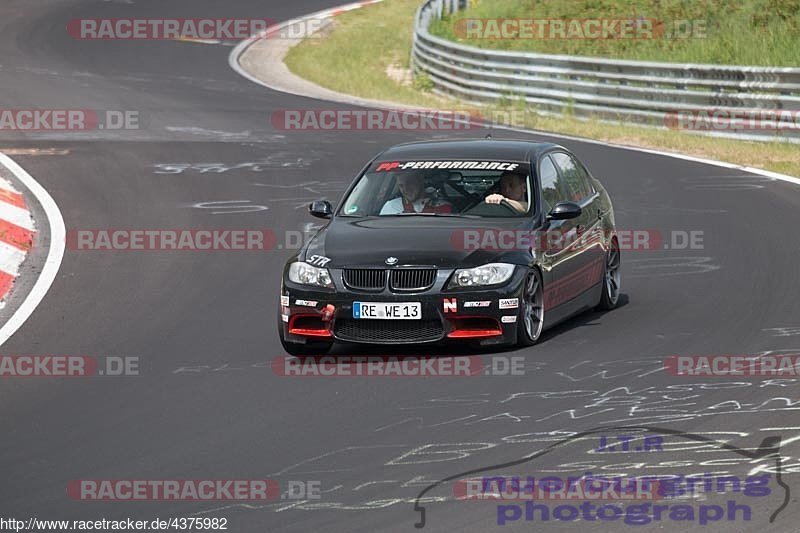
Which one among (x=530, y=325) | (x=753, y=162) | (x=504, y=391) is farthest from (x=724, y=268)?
(x=753, y=162)

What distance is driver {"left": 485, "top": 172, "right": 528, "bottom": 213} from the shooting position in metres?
11.6

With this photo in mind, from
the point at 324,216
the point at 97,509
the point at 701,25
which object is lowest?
the point at 97,509

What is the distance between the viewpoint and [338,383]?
392 inches

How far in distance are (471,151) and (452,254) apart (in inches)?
64.1

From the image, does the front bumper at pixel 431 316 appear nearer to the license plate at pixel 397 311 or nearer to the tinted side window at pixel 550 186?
the license plate at pixel 397 311

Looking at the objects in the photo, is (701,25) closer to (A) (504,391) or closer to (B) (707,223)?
(B) (707,223)

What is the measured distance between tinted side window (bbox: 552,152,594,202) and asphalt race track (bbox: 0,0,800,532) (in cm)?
102

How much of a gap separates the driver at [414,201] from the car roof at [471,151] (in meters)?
0.29

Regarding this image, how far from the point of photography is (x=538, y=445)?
323 inches

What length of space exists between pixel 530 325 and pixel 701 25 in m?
22.2

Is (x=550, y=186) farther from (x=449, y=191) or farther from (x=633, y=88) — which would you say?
(x=633, y=88)

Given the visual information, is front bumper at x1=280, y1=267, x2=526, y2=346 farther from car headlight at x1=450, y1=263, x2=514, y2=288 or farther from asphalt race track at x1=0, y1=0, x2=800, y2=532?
asphalt race track at x1=0, y1=0, x2=800, y2=532

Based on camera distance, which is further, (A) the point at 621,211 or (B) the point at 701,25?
(B) the point at 701,25

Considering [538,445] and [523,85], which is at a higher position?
[523,85]
